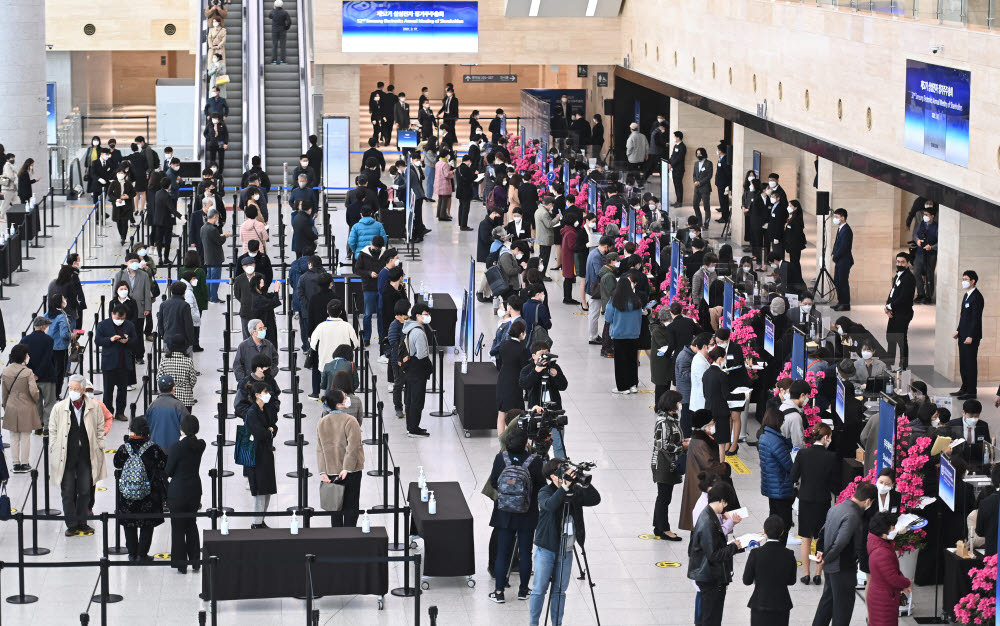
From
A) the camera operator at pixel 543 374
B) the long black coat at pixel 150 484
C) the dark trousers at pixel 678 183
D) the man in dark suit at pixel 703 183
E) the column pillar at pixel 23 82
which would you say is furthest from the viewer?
the dark trousers at pixel 678 183

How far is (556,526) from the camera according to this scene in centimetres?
1215

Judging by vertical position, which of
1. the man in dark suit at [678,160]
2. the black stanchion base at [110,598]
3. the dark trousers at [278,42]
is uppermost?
the dark trousers at [278,42]

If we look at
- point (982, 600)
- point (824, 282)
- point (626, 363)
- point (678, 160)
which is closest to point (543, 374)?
point (626, 363)

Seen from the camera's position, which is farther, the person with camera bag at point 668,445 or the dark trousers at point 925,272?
the dark trousers at point 925,272

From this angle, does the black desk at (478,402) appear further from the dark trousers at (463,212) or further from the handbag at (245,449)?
the dark trousers at (463,212)

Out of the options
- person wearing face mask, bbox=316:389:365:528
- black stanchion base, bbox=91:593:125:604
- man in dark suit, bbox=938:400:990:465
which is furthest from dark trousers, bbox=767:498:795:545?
black stanchion base, bbox=91:593:125:604

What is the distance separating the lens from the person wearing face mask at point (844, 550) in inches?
477

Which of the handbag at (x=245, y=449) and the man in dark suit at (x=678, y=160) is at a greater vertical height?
the man in dark suit at (x=678, y=160)

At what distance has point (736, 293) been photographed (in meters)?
19.2

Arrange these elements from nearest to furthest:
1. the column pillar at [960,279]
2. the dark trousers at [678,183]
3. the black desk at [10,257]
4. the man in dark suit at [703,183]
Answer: the column pillar at [960,279]
the black desk at [10,257]
the man in dark suit at [703,183]
the dark trousers at [678,183]

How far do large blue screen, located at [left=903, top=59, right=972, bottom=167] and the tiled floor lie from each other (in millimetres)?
3226

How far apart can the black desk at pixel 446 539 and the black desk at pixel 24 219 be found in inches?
690

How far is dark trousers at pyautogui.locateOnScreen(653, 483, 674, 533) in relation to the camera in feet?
48.3

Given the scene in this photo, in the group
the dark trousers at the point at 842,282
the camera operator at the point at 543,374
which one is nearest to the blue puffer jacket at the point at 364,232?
the dark trousers at the point at 842,282
